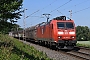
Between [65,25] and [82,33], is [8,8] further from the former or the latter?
[82,33]

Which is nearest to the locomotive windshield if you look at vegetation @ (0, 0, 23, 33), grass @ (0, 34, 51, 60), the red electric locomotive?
the red electric locomotive

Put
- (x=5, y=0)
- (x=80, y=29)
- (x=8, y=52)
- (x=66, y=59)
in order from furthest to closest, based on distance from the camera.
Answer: (x=80, y=29) < (x=66, y=59) < (x=5, y=0) < (x=8, y=52)

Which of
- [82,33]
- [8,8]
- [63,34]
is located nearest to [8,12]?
[8,8]

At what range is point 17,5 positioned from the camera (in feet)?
43.5

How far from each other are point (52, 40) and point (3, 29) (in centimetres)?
1003

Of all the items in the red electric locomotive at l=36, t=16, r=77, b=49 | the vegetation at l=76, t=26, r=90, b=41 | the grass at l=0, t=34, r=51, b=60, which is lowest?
the grass at l=0, t=34, r=51, b=60

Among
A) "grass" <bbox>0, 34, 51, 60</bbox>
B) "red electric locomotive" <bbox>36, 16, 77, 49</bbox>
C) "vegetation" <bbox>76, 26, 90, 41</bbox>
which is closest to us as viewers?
"grass" <bbox>0, 34, 51, 60</bbox>

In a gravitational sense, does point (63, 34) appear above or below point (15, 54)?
above

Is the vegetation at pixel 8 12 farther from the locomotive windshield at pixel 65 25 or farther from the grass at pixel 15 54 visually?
the locomotive windshield at pixel 65 25

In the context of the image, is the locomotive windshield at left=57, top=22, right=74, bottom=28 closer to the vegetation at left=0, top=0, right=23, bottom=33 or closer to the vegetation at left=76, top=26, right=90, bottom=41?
the vegetation at left=0, top=0, right=23, bottom=33

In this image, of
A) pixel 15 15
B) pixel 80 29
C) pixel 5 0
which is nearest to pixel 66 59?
pixel 15 15

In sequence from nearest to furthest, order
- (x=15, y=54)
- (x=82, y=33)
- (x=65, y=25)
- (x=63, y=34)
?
(x=15, y=54) < (x=63, y=34) < (x=65, y=25) < (x=82, y=33)

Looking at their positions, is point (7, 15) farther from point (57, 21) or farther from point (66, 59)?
point (57, 21)

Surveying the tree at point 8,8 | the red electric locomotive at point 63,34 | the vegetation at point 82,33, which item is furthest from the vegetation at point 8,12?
the vegetation at point 82,33
